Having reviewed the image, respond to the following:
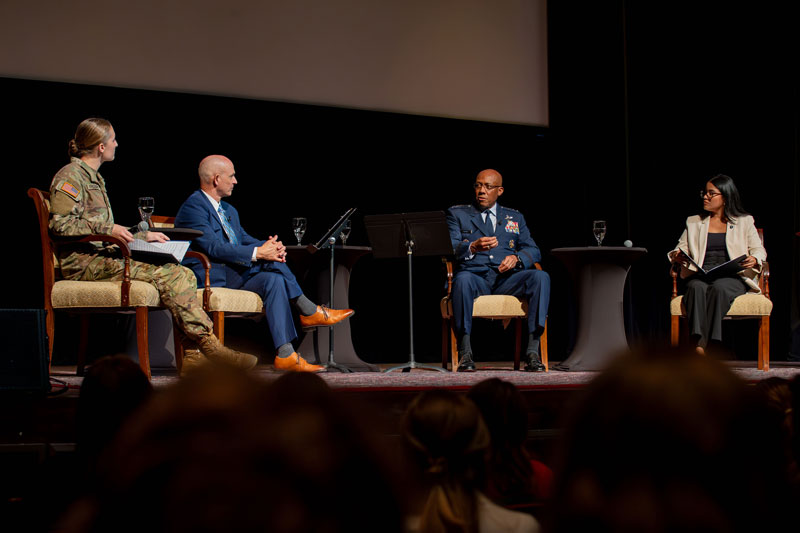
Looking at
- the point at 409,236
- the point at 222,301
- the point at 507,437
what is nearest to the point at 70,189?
the point at 222,301

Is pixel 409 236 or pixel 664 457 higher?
pixel 409 236

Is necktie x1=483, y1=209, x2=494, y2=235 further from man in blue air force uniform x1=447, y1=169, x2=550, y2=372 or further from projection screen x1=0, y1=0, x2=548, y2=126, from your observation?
projection screen x1=0, y1=0, x2=548, y2=126

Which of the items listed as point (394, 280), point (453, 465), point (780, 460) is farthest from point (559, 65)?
point (780, 460)

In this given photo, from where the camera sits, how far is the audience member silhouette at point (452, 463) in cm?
95

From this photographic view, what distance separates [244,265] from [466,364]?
50.6 inches

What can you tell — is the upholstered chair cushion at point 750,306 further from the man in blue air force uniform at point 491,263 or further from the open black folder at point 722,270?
the man in blue air force uniform at point 491,263

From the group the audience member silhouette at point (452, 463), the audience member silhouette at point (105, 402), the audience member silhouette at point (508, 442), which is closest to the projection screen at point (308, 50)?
the audience member silhouette at point (105, 402)

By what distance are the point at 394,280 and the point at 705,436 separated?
16.9 ft

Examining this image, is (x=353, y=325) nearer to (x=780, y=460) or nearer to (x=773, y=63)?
(x=773, y=63)

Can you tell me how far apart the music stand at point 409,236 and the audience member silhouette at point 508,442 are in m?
2.69

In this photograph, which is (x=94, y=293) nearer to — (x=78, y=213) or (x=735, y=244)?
(x=78, y=213)

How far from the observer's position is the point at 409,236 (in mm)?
4070

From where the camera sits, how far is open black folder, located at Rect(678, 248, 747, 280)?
416 centimetres

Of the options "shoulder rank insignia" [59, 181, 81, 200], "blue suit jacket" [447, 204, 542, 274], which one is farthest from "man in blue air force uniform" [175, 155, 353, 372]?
"blue suit jacket" [447, 204, 542, 274]
